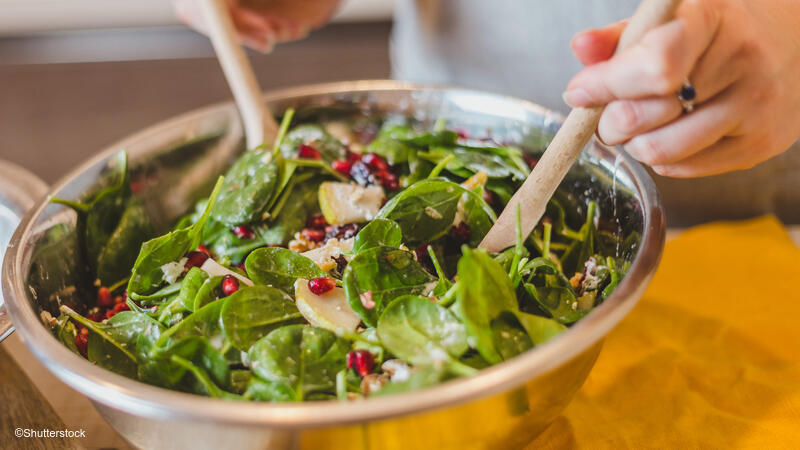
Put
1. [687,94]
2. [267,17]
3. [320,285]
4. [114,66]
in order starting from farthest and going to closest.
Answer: [114,66] < [267,17] < [320,285] < [687,94]

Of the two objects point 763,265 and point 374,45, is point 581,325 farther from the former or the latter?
point 374,45

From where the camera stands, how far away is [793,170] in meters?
1.23

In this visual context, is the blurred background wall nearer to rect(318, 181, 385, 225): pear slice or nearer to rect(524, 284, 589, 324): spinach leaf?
rect(318, 181, 385, 225): pear slice

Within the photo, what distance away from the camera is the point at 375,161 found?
902 millimetres

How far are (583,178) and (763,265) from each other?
396mm

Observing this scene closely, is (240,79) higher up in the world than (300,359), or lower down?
higher up

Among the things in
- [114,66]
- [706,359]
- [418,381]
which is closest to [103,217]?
[418,381]

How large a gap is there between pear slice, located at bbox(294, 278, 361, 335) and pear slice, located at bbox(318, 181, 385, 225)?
0.14 meters

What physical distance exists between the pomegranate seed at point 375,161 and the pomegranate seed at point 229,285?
0.27 m

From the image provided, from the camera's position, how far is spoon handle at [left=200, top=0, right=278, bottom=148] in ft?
3.38

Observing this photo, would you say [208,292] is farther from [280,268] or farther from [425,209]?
[425,209]

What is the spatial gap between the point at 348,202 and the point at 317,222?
62 mm

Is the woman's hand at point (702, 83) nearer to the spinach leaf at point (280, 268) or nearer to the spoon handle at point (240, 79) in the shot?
the spinach leaf at point (280, 268)

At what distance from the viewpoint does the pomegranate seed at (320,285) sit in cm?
70
